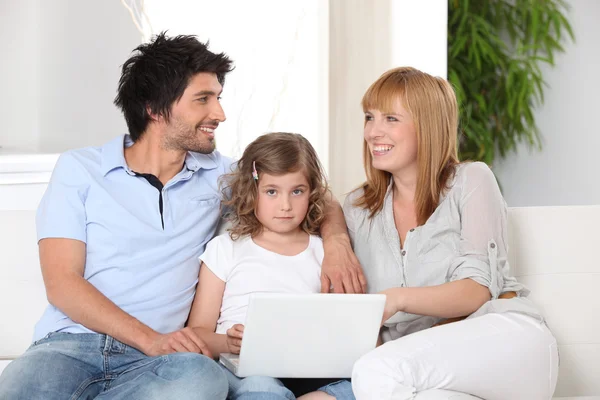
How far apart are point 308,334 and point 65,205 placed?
2.26 ft

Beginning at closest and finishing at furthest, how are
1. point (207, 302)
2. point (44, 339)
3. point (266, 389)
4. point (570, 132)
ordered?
point (266, 389) < point (44, 339) < point (207, 302) < point (570, 132)

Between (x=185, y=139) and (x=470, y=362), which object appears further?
(x=185, y=139)

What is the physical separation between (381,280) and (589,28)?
2748mm

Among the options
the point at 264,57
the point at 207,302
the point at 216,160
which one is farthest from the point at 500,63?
the point at 207,302

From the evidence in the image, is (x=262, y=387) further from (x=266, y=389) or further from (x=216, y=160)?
(x=216, y=160)

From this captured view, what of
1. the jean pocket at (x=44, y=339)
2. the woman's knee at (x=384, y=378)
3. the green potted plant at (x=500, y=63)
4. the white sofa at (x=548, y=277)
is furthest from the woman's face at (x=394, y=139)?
the green potted plant at (x=500, y=63)

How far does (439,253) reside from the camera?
182 centimetres

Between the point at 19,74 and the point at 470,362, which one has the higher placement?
the point at 19,74

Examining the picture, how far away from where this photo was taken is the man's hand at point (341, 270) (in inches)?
68.8

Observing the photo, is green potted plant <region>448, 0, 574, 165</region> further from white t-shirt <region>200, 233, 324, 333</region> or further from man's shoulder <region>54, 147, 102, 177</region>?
man's shoulder <region>54, 147, 102, 177</region>

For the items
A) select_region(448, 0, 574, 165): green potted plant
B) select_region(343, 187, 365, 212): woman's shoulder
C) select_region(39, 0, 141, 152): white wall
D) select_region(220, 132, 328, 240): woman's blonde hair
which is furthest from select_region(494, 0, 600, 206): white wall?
select_region(220, 132, 328, 240): woman's blonde hair

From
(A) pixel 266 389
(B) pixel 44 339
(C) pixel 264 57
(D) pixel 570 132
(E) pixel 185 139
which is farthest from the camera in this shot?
(D) pixel 570 132

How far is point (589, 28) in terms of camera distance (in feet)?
13.3

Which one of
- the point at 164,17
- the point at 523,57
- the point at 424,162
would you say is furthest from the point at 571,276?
the point at 523,57
